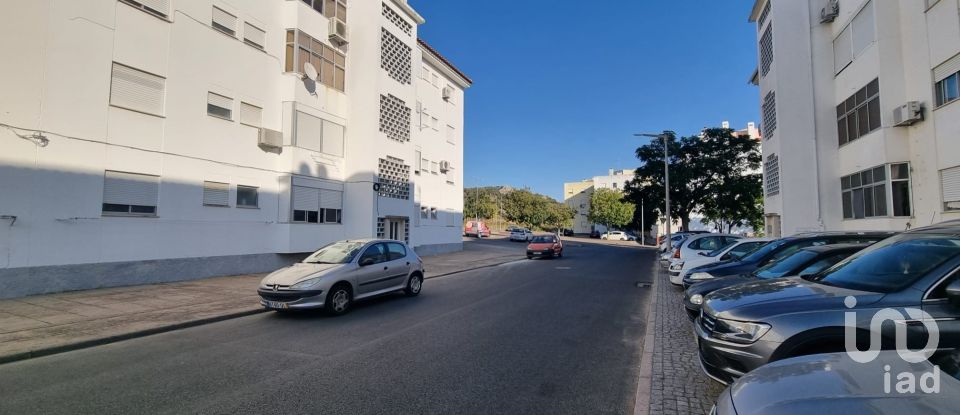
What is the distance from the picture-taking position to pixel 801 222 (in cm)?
1809

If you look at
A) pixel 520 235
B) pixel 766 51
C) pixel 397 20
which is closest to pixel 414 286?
pixel 397 20

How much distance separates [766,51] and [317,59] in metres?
21.3

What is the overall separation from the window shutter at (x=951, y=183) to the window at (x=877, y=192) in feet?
4.74

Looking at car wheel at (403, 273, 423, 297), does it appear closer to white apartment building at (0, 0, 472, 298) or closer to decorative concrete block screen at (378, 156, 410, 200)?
white apartment building at (0, 0, 472, 298)

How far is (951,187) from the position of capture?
38.5 ft

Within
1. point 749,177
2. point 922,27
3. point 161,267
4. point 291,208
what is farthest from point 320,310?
point 749,177

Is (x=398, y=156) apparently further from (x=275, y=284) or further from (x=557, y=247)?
(x=275, y=284)

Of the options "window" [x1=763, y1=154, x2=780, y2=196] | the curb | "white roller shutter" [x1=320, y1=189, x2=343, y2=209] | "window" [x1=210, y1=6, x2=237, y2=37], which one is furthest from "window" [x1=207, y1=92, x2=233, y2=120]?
"window" [x1=763, y1=154, x2=780, y2=196]

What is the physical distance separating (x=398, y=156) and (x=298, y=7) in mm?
8129

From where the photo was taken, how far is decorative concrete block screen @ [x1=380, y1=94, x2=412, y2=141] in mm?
21422

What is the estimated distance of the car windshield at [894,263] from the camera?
145 inches

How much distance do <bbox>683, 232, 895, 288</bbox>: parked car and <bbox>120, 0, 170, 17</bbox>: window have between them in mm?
16174

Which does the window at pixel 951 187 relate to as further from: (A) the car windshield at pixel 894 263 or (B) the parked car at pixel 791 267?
(A) the car windshield at pixel 894 263

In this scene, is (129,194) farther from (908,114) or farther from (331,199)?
(908,114)
